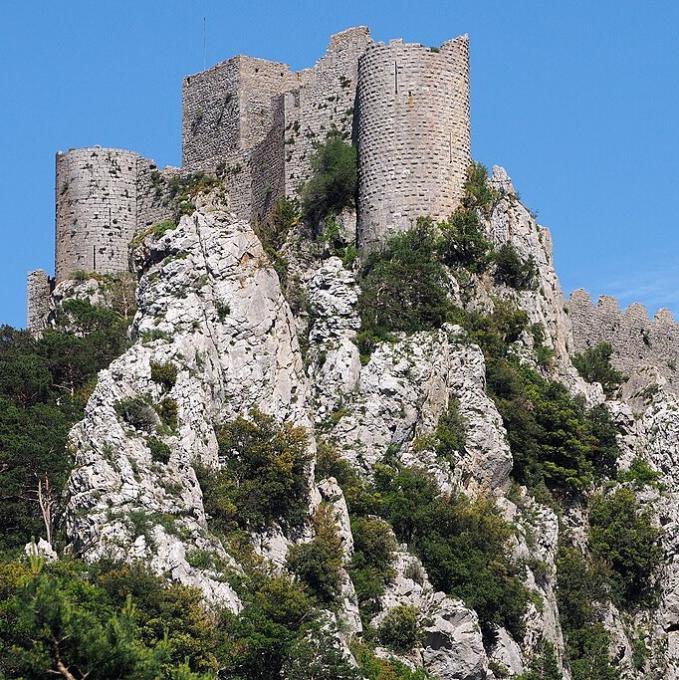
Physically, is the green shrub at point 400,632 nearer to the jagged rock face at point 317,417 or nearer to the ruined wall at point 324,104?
the jagged rock face at point 317,417

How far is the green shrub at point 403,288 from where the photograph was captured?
67625mm

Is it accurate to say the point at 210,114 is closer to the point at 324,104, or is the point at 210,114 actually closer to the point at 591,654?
the point at 324,104

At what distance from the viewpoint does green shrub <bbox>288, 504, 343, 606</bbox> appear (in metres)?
59.4

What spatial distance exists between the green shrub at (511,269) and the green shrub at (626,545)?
708 cm

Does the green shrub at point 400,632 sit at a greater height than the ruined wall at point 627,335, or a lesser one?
lesser

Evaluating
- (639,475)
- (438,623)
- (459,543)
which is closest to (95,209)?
(639,475)

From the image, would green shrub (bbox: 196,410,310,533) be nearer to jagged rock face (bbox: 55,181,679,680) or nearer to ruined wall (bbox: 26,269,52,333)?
jagged rock face (bbox: 55,181,679,680)

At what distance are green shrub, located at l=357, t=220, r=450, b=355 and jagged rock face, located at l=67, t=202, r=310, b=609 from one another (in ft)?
9.31

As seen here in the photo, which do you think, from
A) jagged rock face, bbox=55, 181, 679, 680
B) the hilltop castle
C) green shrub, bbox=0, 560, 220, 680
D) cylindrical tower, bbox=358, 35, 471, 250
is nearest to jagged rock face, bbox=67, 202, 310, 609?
jagged rock face, bbox=55, 181, 679, 680

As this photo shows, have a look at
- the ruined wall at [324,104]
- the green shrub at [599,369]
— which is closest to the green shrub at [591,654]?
the green shrub at [599,369]

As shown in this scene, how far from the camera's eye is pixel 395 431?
65.2 meters

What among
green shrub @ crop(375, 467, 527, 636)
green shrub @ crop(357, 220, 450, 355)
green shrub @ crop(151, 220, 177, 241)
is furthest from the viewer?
green shrub @ crop(151, 220, 177, 241)

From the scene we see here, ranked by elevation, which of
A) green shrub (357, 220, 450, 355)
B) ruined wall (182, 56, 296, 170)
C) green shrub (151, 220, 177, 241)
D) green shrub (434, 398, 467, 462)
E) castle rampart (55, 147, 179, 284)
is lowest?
green shrub (434, 398, 467, 462)

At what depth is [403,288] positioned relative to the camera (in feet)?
224
